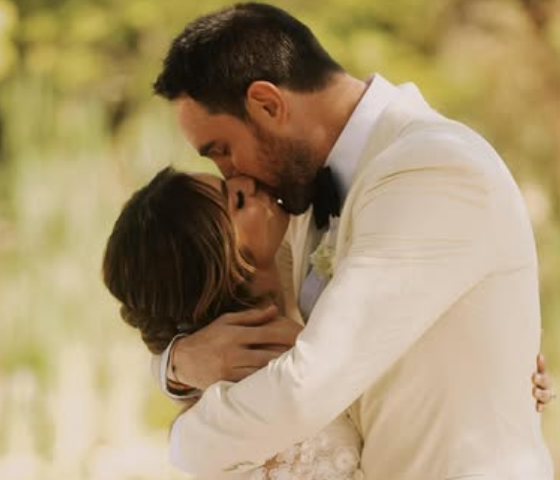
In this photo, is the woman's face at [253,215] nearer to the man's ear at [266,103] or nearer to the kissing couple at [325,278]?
the kissing couple at [325,278]

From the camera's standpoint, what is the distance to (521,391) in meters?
3.20

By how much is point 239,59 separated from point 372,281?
25.4 inches

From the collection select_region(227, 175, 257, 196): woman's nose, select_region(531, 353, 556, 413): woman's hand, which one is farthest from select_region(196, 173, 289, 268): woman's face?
select_region(531, 353, 556, 413): woman's hand

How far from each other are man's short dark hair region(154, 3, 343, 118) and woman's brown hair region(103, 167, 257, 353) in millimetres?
184

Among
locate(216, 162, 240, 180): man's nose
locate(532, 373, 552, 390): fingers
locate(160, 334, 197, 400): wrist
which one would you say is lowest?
locate(160, 334, 197, 400): wrist

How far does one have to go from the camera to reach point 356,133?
132 inches

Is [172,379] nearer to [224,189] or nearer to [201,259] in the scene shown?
[201,259]

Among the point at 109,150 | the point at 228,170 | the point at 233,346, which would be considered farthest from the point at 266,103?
the point at 109,150

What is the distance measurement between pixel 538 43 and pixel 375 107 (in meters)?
3.30

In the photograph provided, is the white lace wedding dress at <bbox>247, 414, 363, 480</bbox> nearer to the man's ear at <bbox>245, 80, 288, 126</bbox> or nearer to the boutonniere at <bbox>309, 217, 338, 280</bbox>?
the boutonniere at <bbox>309, 217, 338, 280</bbox>

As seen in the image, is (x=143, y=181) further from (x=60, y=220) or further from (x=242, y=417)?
(x=242, y=417)

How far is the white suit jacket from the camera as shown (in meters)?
3.00

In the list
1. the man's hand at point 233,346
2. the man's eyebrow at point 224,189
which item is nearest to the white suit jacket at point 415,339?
the man's hand at point 233,346

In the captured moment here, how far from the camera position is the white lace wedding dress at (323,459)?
3.29 meters
